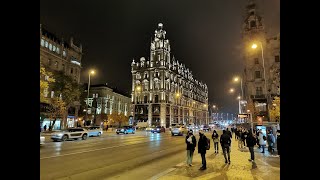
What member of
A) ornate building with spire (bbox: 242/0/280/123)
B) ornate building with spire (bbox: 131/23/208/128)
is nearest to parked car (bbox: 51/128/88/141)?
ornate building with spire (bbox: 242/0/280/123)

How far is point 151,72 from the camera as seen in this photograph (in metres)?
115

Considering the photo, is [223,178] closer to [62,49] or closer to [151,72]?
[62,49]

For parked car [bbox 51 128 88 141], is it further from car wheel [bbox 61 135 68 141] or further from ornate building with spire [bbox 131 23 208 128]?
ornate building with spire [bbox 131 23 208 128]

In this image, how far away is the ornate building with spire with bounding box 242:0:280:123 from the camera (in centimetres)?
5878

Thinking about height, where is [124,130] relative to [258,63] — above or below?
below

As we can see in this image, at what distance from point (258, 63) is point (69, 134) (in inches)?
1998

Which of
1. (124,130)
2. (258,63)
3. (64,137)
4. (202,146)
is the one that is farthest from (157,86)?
(202,146)

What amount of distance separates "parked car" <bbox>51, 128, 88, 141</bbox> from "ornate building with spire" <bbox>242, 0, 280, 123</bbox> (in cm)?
3878

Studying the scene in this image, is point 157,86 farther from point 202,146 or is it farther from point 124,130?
point 202,146

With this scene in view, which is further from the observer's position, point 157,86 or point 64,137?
point 157,86

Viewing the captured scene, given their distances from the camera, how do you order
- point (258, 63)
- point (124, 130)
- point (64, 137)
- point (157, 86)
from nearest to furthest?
point (64, 137) < point (124, 130) < point (258, 63) < point (157, 86)

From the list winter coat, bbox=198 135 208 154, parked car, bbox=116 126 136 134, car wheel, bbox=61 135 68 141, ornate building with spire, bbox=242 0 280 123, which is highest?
ornate building with spire, bbox=242 0 280 123

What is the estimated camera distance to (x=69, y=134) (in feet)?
105
